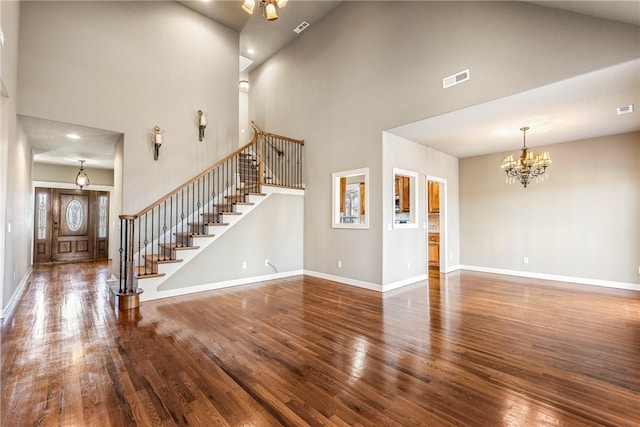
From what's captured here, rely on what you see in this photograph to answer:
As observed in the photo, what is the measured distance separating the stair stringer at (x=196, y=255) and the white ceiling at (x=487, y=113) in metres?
2.60

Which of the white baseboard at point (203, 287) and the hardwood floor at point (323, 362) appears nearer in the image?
the hardwood floor at point (323, 362)

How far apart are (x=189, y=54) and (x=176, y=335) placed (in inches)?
227

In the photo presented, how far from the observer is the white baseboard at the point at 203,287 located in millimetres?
4645

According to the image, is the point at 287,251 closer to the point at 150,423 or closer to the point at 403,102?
the point at 403,102


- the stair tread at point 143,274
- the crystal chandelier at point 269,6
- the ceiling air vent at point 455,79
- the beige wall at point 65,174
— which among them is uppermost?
the crystal chandelier at point 269,6

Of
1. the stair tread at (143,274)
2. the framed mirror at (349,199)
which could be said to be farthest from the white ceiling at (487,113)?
the stair tread at (143,274)

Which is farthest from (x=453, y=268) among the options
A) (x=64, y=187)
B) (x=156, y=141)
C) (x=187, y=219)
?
(x=64, y=187)

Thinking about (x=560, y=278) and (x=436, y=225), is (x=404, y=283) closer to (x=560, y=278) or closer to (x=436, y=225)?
(x=436, y=225)

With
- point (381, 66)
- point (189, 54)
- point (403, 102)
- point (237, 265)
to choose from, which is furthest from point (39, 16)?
point (403, 102)

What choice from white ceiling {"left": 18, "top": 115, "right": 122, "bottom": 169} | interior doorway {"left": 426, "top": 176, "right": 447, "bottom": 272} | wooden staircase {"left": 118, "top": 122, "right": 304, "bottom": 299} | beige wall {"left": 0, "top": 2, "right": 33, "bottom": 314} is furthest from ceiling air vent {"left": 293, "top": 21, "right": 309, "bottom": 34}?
beige wall {"left": 0, "top": 2, "right": 33, "bottom": 314}

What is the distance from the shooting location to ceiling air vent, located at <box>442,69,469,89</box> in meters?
4.27

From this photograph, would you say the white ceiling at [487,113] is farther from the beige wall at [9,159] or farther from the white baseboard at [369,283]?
the white baseboard at [369,283]

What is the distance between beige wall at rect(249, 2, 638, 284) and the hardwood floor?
209 centimetres

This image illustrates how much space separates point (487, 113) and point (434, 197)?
3.74 meters
